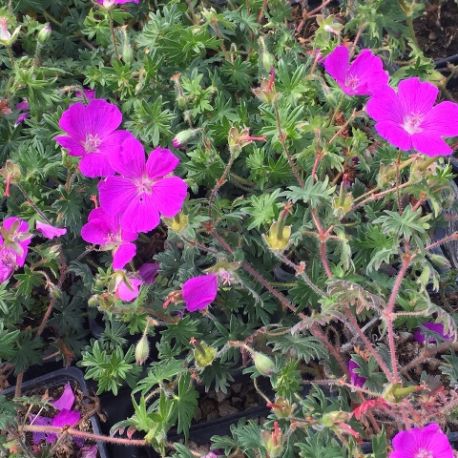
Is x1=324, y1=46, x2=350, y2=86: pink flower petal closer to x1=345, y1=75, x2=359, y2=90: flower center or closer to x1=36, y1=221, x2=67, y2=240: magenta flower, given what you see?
x1=345, y1=75, x2=359, y2=90: flower center

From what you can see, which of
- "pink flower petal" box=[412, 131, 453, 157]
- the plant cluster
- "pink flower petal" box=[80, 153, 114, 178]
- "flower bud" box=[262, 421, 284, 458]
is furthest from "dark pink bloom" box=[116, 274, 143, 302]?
"pink flower petal" box=[412, 131, 453, 157]

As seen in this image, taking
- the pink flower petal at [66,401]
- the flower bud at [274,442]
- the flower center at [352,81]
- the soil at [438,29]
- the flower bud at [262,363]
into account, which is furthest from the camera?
the soil at [438,29]

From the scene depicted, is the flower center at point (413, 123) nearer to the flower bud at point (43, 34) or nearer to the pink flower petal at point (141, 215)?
the pink flower petal at point (141, 215)

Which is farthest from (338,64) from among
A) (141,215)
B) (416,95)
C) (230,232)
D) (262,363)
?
(262,363)

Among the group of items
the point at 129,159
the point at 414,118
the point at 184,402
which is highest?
the point at 414,118

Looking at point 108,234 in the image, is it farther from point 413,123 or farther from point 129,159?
point 413,123

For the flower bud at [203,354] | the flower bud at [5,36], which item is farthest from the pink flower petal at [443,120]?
the flower bud at [5,36]
